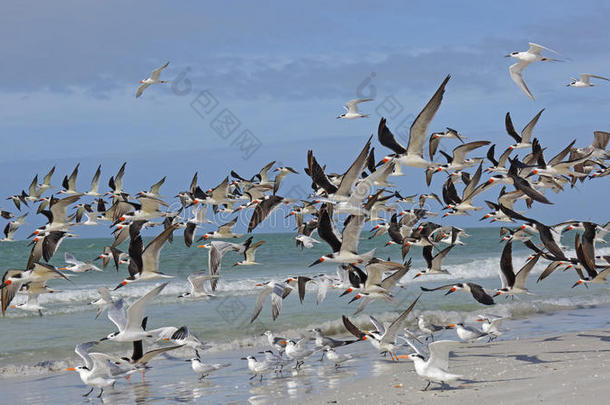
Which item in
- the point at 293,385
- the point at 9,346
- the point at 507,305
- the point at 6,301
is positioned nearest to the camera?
the point at 293,385

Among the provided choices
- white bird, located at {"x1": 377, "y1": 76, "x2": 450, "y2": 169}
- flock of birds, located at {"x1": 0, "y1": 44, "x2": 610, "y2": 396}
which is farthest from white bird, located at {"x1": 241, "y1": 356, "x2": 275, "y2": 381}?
white bird, located at {"x1": 377, "y1": 76, "x2": 450, "y2": 169}

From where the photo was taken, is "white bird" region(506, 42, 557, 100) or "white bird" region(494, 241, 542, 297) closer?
"white bird" region(494, 241, 542, 297)

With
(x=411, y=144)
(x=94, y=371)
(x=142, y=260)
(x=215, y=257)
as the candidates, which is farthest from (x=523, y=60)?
(x=94, y=371)

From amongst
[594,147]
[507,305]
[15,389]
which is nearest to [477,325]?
[507,305]

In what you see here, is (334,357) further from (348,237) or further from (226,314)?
(226,314)

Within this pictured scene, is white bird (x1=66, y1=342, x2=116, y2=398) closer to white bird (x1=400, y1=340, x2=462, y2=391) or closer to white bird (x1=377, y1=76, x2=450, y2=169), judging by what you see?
white bird (x1=400, y1=340, x2=462, y2=391)

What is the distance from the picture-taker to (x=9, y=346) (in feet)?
53.9


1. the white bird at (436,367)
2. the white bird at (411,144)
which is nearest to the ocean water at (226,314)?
the white bird at (436,367)

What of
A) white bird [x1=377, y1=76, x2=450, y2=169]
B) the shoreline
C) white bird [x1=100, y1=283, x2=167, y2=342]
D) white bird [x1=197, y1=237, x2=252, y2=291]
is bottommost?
the shoreline

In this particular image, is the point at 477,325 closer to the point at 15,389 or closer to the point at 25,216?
the point at 15,389

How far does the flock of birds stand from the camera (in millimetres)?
11734

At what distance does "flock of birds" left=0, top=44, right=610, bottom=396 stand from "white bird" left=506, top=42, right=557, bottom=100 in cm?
4

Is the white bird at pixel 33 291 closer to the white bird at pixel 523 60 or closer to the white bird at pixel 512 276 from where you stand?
the white bird at pixel 512 276

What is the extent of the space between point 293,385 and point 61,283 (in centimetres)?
2084
